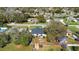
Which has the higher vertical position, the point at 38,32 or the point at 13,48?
the point at 38,32

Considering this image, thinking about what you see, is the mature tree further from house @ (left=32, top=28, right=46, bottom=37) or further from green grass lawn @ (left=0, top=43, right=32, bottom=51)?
house @ (left=32, top=28, right=46, bottom=37)

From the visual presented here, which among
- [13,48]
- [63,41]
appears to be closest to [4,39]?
[13,48]

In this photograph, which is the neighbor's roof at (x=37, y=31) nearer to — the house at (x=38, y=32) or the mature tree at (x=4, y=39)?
the house at (x=38, y=32)

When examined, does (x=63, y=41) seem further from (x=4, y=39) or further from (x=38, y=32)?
(x=4, y=39)

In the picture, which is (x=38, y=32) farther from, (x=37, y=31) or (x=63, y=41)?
(x=63, y=41)

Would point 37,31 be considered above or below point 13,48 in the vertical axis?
above

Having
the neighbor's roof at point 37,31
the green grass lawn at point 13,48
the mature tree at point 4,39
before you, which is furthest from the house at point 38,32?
the mature tree at point 4,39

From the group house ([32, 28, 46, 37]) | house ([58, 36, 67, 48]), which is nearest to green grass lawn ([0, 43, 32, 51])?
house ([32, 28, 46, 37])

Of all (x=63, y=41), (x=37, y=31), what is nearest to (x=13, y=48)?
(x=37, y=31)
